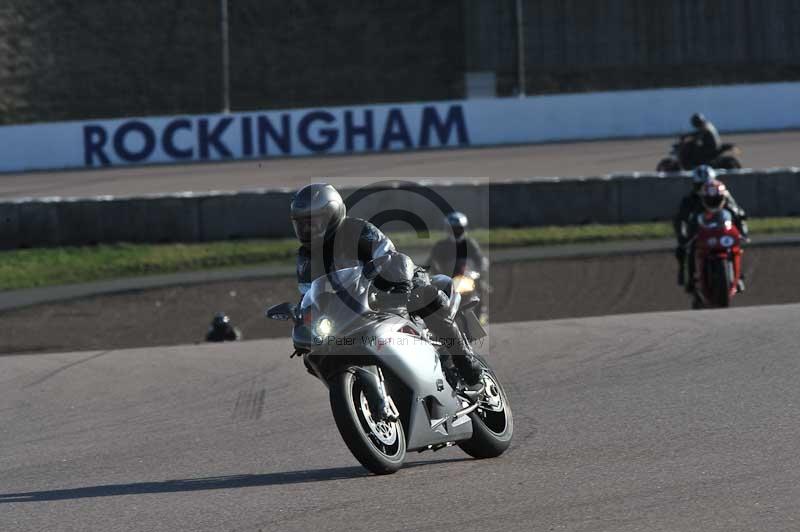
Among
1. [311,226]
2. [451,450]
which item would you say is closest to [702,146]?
[451,450]

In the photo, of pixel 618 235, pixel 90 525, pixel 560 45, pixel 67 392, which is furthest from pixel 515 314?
pixel 560 45

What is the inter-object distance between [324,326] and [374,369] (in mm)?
332

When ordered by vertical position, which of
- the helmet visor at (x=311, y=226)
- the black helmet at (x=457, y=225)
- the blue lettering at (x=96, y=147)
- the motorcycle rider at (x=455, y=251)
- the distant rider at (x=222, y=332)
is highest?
the blue lettering at (x=96, y=147)

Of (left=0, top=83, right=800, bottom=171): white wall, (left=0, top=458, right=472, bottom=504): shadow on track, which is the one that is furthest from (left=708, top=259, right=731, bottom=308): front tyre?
(left=0, top=83, right=800, bottom=171): white wall

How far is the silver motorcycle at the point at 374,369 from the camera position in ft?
19.9

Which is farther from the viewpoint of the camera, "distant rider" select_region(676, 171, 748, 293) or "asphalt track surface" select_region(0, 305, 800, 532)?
"distant rider" select_region(676, 171, 748, 293)

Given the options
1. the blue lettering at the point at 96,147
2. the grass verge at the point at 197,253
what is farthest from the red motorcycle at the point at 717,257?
the blue lettering at the point at 96,147

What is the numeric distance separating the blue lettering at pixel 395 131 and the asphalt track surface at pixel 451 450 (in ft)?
73.6

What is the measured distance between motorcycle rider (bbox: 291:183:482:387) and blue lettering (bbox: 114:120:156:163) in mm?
27535

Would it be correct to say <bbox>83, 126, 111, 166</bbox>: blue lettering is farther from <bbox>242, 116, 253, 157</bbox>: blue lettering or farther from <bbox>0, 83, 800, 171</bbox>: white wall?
<bbox>242, 116, 253, 157</bbox>: blue lettering

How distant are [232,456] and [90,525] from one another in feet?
5.28

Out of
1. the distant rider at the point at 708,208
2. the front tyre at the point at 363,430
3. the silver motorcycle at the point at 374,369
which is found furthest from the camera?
the distant rider at the point at 708,208

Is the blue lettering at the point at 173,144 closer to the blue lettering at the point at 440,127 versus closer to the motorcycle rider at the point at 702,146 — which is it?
the blue lettering at the point at 440,127

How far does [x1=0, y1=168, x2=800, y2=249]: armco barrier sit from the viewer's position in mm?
21016
